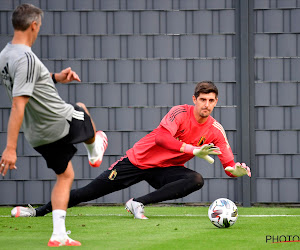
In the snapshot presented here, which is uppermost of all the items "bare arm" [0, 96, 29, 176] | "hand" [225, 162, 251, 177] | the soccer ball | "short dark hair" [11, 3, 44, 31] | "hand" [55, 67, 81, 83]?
"short dark hair" [11, 3, 44, 31]

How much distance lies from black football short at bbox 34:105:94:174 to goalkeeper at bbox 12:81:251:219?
1.79 metres

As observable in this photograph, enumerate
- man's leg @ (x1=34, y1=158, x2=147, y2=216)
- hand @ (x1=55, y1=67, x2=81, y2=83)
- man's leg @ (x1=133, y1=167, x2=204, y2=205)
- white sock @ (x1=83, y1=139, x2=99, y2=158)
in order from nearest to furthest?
1. hand @ (x1=55, y1=67, x2=81, y2=83)
2. white sock @ (x1=83, y1=139, x2=99, y2=158)
3. man's leg @ (x1=133, y1=167, x2=204, y2=205)
4. man's leg @ (x1=34, y1=158, x2=147, y2=216)

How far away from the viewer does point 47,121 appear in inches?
179

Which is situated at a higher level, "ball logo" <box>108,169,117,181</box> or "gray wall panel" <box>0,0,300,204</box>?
"gray wall panel" <box>0,0,300,204</box>

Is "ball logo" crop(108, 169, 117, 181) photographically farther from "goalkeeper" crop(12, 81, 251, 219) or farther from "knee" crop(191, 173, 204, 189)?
"knee" crop(191, 173, 204, 189)

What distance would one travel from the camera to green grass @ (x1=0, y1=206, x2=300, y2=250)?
469 cm

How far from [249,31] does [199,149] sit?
3098mm

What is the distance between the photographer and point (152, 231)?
559 cm

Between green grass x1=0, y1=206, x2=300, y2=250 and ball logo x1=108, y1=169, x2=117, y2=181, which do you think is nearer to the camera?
green grass x1=0, y1=206, x2=300, y2=250

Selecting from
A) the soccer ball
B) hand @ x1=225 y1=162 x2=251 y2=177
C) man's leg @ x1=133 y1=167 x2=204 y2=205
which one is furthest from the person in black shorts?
man's leg @ x1=133 y1=167 x2=204 y2=205

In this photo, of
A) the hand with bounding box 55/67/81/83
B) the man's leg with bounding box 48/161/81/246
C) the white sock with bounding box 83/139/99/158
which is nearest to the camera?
the man's leg with bounding box 48/161/81/246

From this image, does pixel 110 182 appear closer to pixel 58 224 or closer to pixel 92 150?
pixel 92 150

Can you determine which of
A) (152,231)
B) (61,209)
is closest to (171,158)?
(152,231)

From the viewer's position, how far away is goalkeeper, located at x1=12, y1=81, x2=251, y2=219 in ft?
21.7
